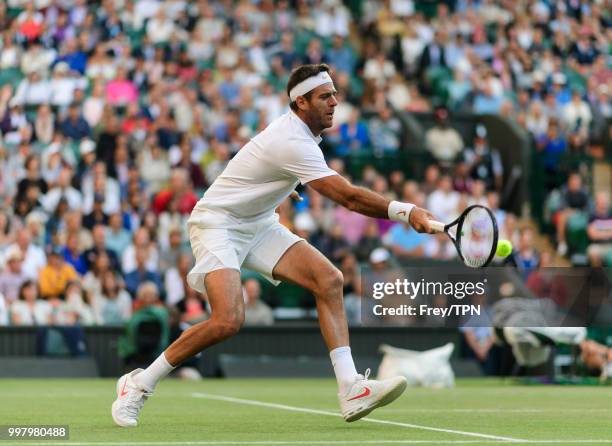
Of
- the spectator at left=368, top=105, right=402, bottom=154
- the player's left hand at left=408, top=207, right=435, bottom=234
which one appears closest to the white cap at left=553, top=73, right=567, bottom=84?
the spectator at left=368, top=105, right=402, bottom=154

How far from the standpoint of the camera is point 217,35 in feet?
78.2

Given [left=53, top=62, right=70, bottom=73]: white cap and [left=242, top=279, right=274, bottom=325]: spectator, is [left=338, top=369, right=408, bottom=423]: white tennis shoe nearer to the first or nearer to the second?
[left=242, top=279, right=274, bottom=325]: spectator

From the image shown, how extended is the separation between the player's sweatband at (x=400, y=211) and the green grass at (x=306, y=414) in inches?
49.3

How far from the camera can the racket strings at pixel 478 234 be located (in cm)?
828

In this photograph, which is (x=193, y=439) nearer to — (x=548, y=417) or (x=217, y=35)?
(x=548, y=417)

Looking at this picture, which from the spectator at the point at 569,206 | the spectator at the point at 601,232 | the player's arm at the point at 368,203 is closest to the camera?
the player's arm at the point at 368,203

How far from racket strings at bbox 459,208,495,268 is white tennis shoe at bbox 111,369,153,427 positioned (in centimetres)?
221

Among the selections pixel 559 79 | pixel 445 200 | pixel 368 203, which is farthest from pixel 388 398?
pixel 559 79

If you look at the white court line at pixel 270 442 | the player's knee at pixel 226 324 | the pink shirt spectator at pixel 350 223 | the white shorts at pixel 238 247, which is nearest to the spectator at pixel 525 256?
the pink shirt spectator at pixel 350 223

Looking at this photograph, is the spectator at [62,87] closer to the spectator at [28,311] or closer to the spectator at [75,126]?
the spectator at [75,126]

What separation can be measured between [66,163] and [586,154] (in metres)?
8.74

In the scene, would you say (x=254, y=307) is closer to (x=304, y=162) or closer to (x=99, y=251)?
(x=99, y=251)


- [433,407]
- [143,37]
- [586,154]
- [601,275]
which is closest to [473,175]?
[586,154]

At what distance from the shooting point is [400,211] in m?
8.66
